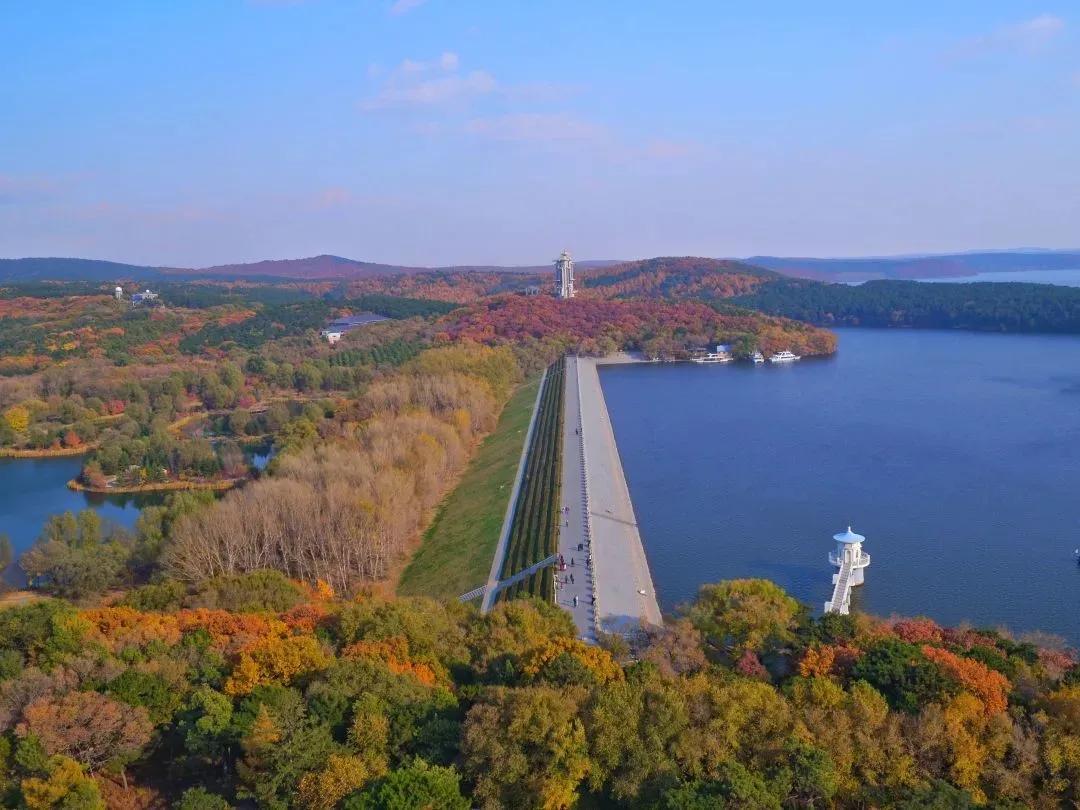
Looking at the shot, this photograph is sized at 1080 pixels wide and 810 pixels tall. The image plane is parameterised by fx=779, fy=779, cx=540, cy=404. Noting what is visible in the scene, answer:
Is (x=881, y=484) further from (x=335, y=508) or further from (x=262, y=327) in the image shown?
(x=262, y=327)

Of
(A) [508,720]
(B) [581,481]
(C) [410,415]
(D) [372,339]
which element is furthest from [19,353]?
(A) [508,720]

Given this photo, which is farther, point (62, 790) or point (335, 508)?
point (335, 508)

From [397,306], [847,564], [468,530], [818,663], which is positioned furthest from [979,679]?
[397,306]

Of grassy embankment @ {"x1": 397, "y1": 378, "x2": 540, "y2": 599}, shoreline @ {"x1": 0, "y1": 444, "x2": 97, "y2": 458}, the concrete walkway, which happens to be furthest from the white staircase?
shoreline @ {"x1": 0, "y1": 444, "x2": 97, "y2": 458}

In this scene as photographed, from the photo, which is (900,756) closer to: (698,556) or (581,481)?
(698,556)

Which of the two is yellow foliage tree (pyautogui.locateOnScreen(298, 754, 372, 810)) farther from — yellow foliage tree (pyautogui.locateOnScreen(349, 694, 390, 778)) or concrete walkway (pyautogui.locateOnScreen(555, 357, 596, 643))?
concrete walkway (pyautogui.locateOnScreen(555, 357, 596, 643))

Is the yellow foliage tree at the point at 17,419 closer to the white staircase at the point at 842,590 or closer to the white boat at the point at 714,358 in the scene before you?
the white staircase at the point at 842,590
